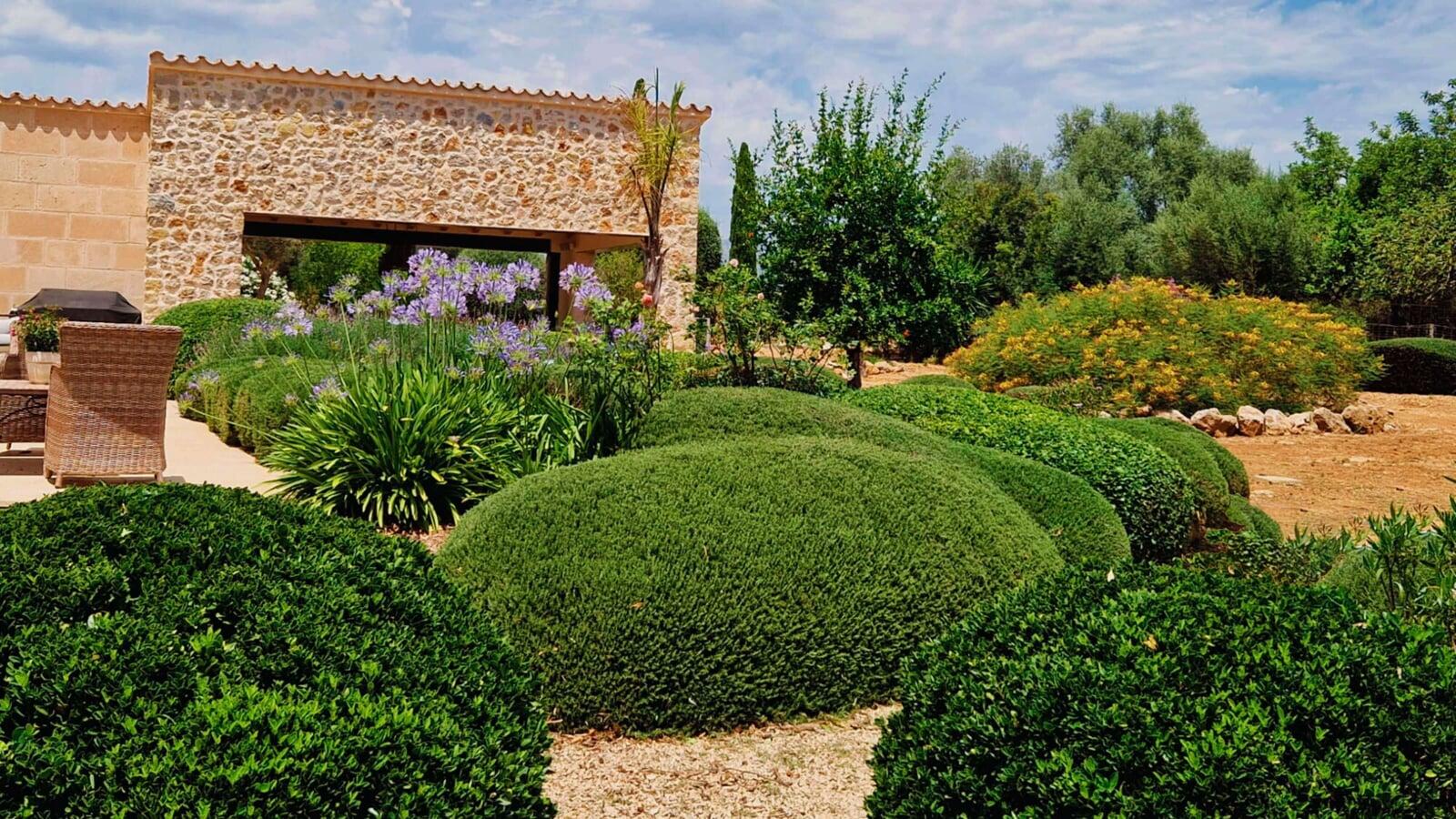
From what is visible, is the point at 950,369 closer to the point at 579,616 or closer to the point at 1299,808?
the point at 579,616

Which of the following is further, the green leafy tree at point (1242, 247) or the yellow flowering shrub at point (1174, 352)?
the green leafy tree at point (1242, 247)

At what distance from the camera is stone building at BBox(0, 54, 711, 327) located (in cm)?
1662

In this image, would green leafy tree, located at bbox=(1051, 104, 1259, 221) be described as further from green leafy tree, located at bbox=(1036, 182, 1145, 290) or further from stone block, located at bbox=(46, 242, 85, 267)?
stone block, located at bbox=(46, 242, 85, 267)

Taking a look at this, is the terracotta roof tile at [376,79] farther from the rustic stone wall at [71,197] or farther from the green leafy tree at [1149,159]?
the green leafy tree at [1149,159]

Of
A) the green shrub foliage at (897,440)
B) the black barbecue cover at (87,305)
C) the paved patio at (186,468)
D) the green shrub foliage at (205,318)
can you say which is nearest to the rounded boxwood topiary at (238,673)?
the green shrub foliage at (897,440)

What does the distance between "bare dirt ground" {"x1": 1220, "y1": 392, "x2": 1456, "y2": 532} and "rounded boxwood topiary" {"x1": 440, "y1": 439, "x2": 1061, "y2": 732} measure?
409 centimetres

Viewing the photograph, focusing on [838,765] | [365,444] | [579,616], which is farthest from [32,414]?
[838,765]

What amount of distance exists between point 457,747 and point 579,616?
179 cm

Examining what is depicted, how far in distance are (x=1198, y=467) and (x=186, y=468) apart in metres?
7.22

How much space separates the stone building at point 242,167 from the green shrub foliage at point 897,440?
33.4ft

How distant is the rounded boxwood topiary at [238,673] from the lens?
6.29 feet

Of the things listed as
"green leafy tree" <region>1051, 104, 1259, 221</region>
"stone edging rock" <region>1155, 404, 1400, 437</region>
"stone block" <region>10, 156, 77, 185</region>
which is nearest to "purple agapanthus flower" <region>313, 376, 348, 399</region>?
"stone edging rock" <region>1155, 404, 1400, 437</region>

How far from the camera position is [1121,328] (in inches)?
596

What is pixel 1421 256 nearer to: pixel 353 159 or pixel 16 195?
pixel 353 159
